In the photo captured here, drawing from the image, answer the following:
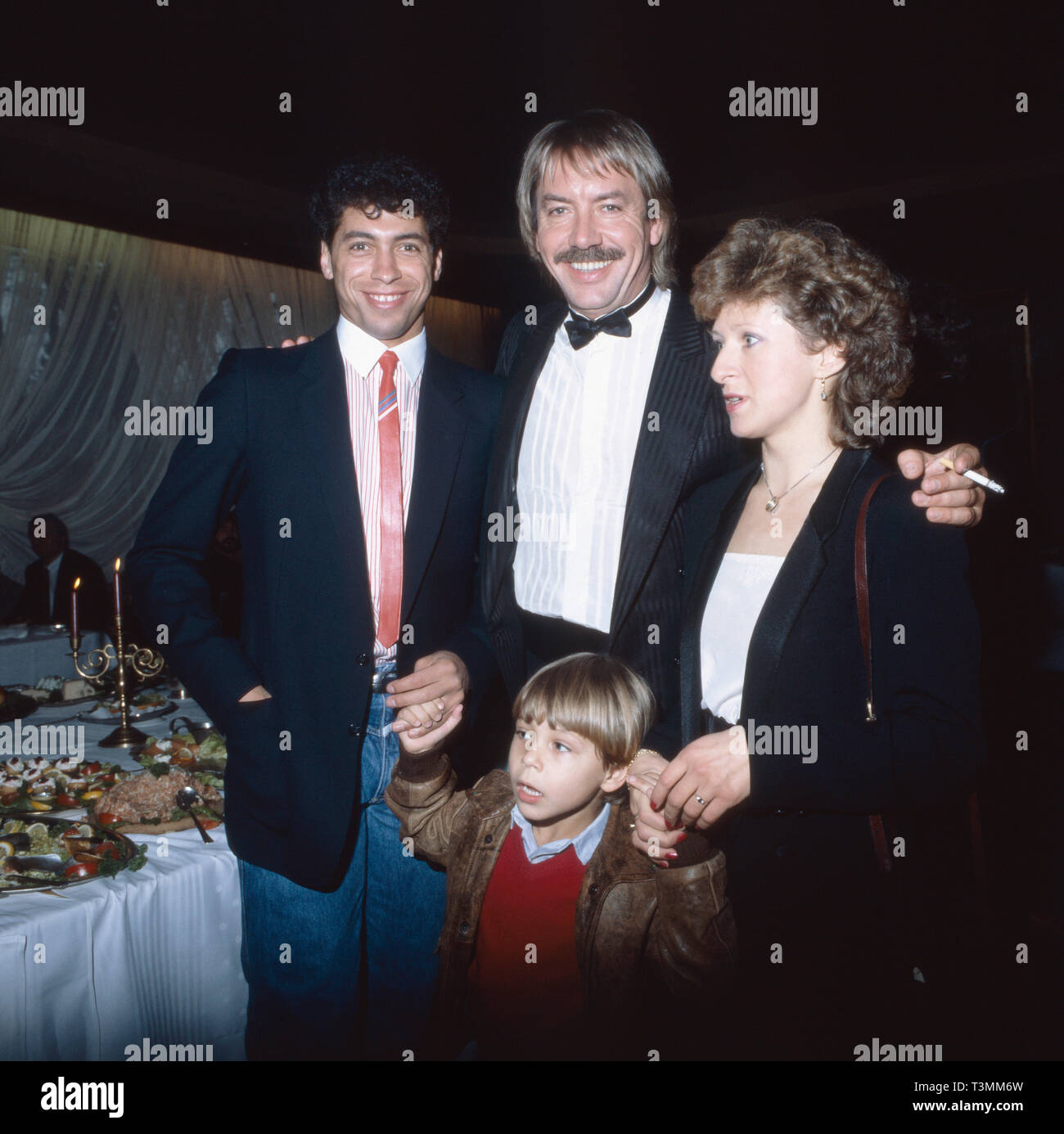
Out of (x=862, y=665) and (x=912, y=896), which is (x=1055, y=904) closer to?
(x=912, y=896)

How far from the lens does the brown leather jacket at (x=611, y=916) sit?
162cm

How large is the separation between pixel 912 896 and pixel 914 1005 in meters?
0.20

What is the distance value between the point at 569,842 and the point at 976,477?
109 cm

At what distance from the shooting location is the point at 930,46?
17.4 ft

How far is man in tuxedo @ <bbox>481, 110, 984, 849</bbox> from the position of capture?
75.9 inches

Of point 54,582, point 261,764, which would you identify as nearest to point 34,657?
point 54,582

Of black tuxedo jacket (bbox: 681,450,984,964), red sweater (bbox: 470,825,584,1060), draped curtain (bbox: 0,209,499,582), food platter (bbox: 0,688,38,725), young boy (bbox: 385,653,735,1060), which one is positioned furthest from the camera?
draped curtain (bbox: 0,209,499,582)

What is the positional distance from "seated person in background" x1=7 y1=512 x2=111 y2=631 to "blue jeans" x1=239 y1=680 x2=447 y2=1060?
4465 millimetres

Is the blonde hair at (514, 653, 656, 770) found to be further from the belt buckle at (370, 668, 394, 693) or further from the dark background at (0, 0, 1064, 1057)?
the dark background at (0, 0, 1064, 1057)

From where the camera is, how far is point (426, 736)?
1.78 meters

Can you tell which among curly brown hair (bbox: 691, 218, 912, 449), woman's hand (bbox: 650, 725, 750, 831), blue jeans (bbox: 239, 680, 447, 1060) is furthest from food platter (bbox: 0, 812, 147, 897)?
curly brown hair (bbox: 691, 218, 912, 449)

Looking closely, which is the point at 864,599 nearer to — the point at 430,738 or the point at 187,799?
the point at 430,738

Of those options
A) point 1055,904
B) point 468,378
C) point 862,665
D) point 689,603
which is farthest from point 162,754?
point 1055,904

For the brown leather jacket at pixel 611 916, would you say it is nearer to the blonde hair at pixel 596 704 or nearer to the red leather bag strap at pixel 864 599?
the blonde hair at pixel 596 704
